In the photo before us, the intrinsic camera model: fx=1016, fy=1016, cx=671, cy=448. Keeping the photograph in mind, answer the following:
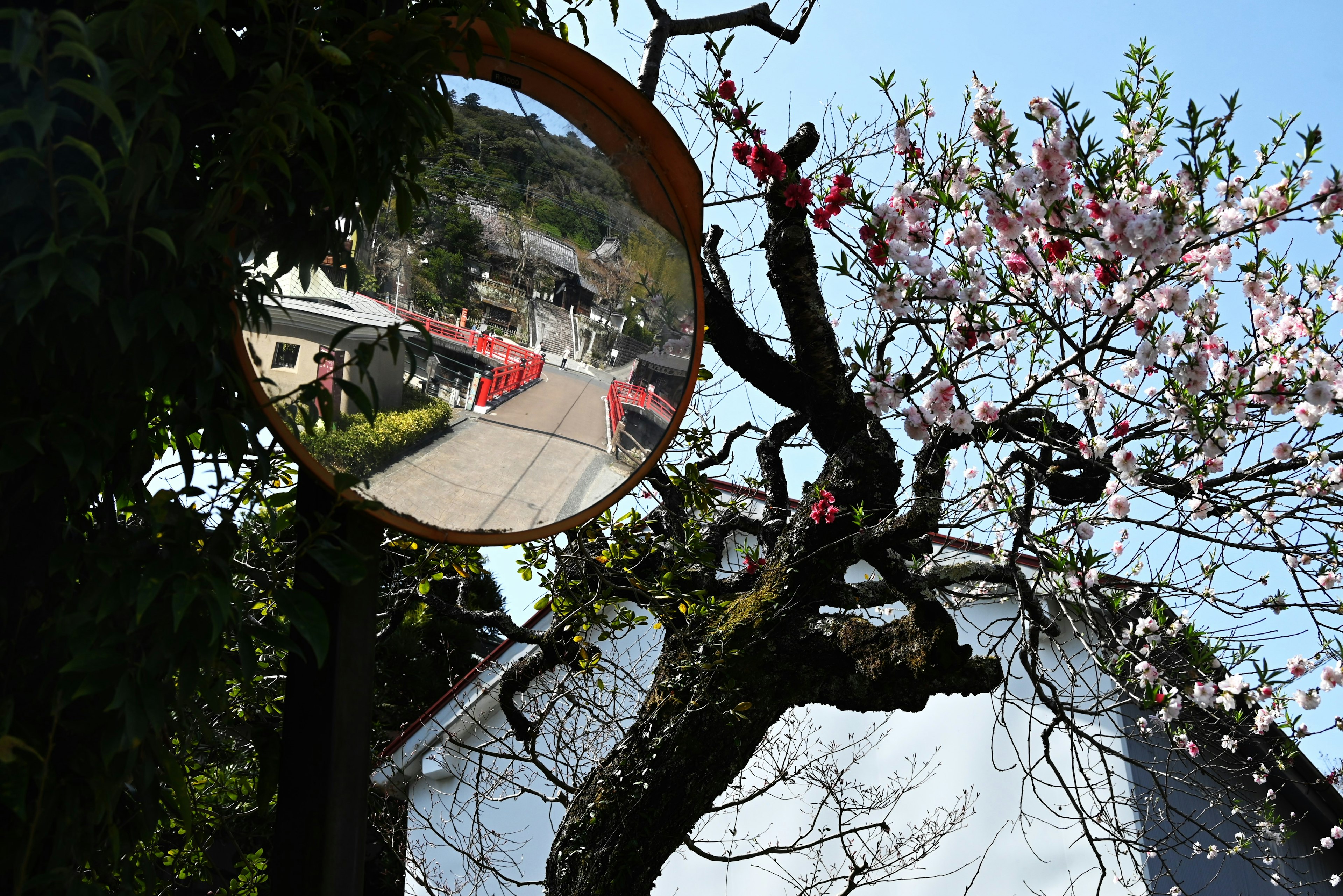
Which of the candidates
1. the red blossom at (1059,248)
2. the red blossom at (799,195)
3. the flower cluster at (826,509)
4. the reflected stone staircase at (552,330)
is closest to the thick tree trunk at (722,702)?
the flower cluster at (826,509)

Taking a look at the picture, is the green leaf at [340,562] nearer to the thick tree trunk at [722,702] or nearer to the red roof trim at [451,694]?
the thick tree trunk at [722,702]

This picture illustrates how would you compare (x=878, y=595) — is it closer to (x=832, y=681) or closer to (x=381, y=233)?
(x=832, y=681)

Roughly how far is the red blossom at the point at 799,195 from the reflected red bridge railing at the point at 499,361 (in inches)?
93.3

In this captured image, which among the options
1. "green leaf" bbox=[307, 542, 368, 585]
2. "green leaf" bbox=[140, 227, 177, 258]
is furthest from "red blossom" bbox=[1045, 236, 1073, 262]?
"green leaf" bbox=[140, 227, 177, 258]

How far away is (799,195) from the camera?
14.1 feet

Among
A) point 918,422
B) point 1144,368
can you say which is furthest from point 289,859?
point 1144,368

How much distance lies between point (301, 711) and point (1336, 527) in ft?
12.3

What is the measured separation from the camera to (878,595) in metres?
5.25

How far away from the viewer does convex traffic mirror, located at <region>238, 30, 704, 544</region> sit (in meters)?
2.04

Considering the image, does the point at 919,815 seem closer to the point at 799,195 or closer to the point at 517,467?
the point at 799,195

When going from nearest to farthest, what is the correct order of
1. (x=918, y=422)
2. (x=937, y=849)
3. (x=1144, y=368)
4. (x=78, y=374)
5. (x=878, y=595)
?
(x=78, y=374) → (x=1144, y=368) → (x=918, y=422) → (x=878, y=595) → (x=937, y=849)

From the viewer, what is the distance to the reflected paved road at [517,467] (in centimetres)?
216

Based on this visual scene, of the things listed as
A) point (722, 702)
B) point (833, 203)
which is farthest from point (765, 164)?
point (722, 702)

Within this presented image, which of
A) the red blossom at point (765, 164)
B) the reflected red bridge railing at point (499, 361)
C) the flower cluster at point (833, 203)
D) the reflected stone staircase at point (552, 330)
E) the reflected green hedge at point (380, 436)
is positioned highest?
the red blossom at point (765, 164)
